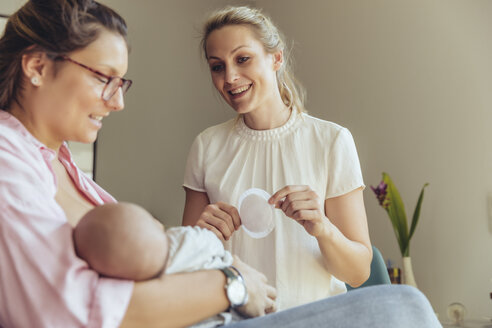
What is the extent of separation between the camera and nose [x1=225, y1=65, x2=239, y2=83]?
1.65 m

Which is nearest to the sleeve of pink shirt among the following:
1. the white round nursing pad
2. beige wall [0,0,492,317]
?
the white round nursing pad

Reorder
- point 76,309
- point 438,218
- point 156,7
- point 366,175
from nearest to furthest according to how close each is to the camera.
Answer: point 76,309 < point 438,218 < point 366,175 < point 156,7

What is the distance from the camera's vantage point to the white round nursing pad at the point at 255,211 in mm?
1462

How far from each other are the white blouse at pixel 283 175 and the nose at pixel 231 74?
0.22 meters

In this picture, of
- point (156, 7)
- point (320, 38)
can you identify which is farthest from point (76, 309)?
point (156, 7)

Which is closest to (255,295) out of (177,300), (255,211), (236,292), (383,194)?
(236,292)

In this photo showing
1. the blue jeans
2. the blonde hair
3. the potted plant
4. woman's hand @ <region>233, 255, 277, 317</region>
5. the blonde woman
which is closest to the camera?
the blue jeans

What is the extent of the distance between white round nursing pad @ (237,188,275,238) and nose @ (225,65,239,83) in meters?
0.38

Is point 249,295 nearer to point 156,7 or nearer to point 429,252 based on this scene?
point 429,252

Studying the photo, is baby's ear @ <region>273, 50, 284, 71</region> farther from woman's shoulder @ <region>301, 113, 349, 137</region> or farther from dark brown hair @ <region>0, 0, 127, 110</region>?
dark brown hair @ <region>0, 0, 127, 110</region>

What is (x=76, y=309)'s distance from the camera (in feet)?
2.36

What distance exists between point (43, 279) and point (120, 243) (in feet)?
0.39

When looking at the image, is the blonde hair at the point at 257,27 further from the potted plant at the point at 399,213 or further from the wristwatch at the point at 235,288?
the potted plant at the point at 399,213

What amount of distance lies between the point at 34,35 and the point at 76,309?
539mm
